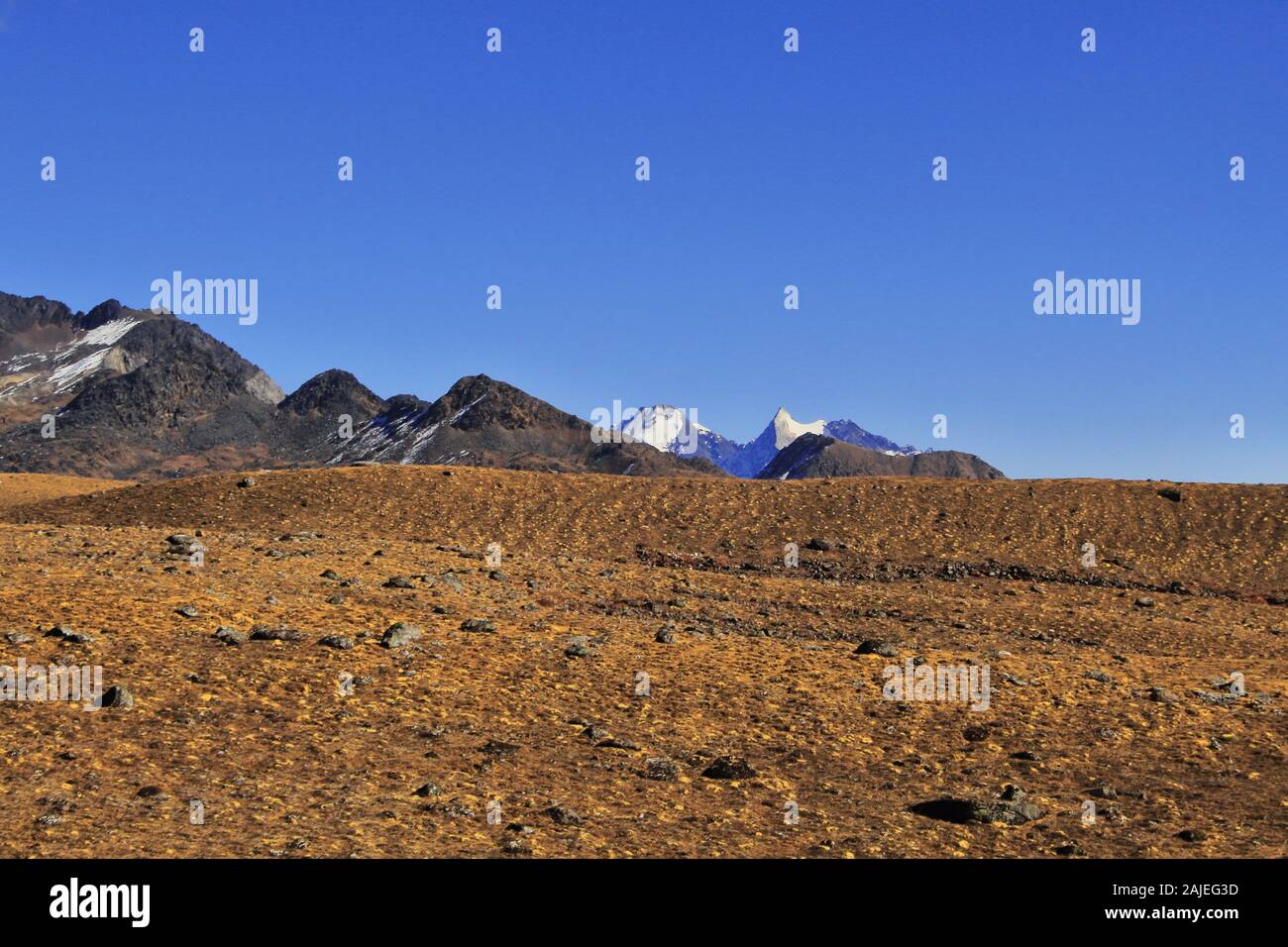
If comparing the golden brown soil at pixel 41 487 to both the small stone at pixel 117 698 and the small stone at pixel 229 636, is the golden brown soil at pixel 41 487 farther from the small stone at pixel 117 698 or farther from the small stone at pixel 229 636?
the small stone at pixel 117 698

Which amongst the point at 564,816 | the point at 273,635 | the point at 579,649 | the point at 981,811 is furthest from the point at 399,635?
the point at 981,811

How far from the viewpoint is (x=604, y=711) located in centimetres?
2012

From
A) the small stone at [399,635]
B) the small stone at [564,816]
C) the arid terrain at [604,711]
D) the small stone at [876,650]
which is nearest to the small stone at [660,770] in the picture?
the arid terrain at [604,711]

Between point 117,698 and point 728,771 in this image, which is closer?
point 728,771

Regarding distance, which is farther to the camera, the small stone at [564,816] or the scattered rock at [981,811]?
the scattered rock at [981,811]

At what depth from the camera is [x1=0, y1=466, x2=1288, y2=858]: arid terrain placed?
14477 millimetres

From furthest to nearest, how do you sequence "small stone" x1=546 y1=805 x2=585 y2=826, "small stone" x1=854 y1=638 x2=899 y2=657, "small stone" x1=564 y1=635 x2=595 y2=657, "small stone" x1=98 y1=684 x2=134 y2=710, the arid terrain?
"small stone" x1=854 y1=638 x2=899 y2=657
"small stone" x1=564 y1=635 x2=595 y2=657
"small stone" x1=98 y1=684 x2=134 y2=710
"small stone" x1=546 y1=805 x2=585 y2=826
the arid terrain

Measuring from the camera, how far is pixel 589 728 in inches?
740

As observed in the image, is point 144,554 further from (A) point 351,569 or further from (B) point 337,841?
(B) point 337,841

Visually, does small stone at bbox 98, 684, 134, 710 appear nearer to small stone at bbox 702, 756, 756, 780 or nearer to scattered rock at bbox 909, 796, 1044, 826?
small stone at bbox 702, 756, 756, 780

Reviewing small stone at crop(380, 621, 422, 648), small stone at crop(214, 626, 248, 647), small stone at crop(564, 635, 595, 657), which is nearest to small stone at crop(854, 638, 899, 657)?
small stone at crop(564, 635, 595, 657)

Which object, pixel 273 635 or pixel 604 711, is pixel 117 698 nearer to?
pixel 273 635

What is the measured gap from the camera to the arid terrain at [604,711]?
14477 millimetres
